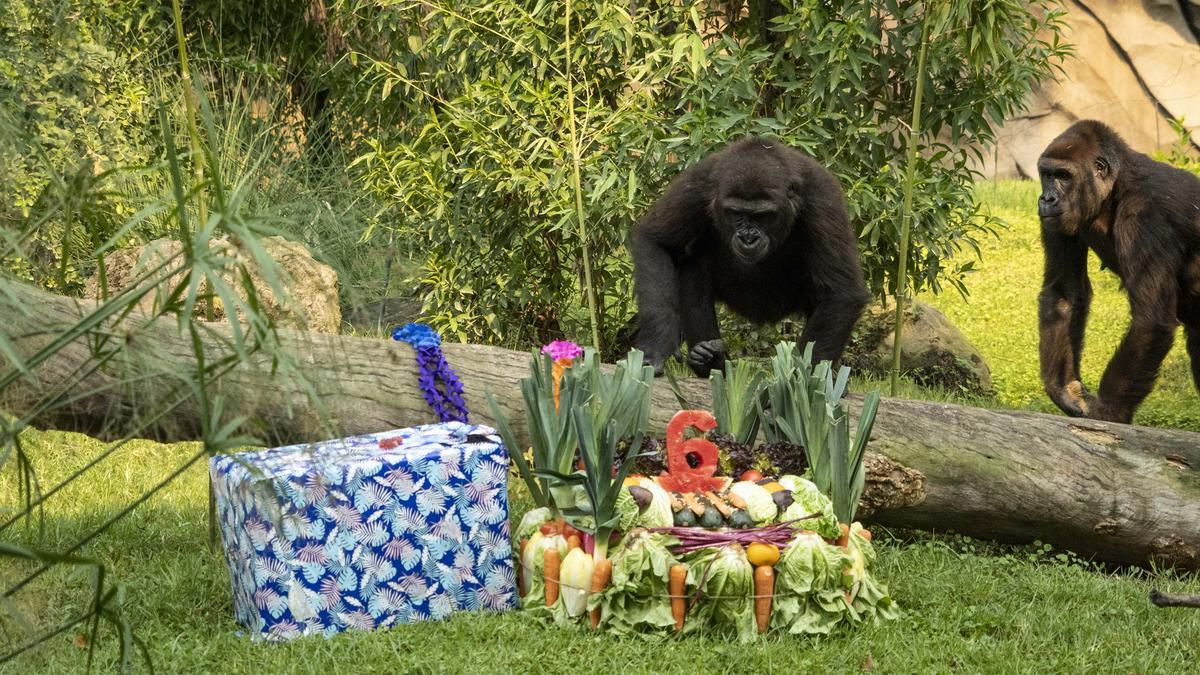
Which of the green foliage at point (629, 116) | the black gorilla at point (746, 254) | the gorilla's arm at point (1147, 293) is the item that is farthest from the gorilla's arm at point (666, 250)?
the gorilla's arm at point (1147, 293)

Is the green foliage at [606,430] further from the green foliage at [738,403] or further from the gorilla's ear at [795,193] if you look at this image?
the gorilla's ear at [795,193]

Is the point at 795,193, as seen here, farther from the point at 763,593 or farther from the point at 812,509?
the point at 763,593

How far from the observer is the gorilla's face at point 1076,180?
5762 millimetres

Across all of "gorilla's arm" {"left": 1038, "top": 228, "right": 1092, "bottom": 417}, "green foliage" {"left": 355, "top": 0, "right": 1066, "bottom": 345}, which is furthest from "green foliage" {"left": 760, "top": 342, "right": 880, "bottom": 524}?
"gorilla's arm" {"left": 1038, "top": 228, "right": 1092, "bottom": 417}

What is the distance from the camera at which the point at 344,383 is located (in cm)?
405

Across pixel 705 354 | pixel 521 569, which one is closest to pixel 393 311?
pixel 705 354

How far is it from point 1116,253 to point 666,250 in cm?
221

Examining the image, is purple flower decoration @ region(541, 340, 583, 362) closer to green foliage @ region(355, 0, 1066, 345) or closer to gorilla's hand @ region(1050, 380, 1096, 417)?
green foliage @ region(355, 0, 1066, 345)

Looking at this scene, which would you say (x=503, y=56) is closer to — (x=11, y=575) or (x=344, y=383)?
(x=344, y=383)

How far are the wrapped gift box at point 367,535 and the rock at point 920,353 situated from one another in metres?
4.47

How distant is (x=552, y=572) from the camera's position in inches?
133

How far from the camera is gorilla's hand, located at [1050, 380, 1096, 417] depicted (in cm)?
593

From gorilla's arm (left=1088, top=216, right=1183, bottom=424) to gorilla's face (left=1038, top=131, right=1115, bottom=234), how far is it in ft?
0.72

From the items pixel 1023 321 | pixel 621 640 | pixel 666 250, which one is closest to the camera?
pixel 621 640
